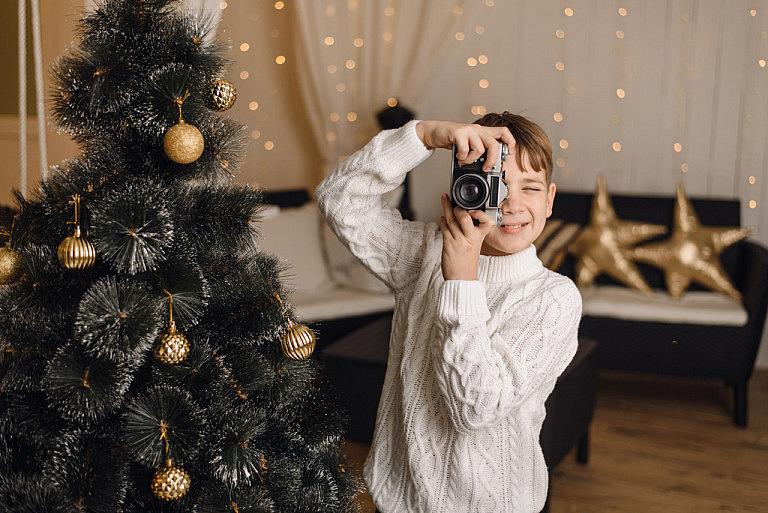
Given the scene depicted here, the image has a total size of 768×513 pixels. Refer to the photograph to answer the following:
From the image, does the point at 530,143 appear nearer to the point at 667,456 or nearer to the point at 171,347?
the point at 171,347

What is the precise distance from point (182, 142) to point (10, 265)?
0.25 metres

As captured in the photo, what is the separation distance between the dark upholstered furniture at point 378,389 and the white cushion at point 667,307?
56 cm

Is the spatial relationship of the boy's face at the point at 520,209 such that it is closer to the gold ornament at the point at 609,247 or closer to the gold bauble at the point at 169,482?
the gold bauble at the point at 169,482

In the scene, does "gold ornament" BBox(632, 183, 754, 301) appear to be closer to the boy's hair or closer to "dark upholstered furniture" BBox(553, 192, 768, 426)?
"dark upholstered furniture" BBox(553, 192, 768, 426)

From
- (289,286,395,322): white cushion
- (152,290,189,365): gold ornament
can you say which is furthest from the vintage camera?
(289,286,395,322): white cushion

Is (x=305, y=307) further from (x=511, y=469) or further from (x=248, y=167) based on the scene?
(x=511, y=469)

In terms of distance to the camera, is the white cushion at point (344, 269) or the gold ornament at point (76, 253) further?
the white cushion at point (344, 269)

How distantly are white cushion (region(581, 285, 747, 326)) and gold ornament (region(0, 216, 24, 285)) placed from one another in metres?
2.39

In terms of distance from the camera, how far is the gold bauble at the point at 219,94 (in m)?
0.96

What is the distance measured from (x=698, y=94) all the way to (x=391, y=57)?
1.47m

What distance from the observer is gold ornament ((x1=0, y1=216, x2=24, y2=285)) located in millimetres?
887

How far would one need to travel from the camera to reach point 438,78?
11.9ft

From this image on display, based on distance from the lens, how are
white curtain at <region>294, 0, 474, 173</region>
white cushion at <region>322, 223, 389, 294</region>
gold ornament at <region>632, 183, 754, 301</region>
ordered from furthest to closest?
white curtain at <region>294, 0, 474, 173</region> → white cushion at <region>322, 223, 389, 294</region> → gold ornament at <region>632, 183, 754, 301</region>

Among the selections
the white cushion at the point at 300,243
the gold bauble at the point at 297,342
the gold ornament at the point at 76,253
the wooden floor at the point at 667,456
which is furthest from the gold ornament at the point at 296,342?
the white cushion at the point at 300,243
